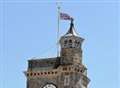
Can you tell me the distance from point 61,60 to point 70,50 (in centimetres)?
192

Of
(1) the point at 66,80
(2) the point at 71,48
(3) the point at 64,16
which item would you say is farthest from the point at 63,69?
(3) the point at 64,16

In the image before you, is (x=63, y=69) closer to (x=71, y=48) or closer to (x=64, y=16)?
(x=71, y=48)

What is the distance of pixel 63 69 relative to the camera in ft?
340

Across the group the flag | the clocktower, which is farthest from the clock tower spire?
the flag

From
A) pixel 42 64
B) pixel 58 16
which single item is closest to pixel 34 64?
pixel 42 64

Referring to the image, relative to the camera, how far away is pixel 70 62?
104 m

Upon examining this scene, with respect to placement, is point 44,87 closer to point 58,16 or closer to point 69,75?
point 69,75

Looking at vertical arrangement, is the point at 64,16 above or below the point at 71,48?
above

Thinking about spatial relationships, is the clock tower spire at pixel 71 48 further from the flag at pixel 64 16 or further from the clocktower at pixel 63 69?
the flag at pixel 64 16

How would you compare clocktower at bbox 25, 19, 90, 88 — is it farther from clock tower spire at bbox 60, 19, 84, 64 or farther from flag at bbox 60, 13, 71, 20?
flag at bbox 60, 13, 71, 20

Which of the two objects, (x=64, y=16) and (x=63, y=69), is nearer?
(x=63, y=69)

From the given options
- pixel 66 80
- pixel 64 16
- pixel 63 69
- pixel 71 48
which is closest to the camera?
pixel 66 80

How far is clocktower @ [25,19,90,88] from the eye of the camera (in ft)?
339

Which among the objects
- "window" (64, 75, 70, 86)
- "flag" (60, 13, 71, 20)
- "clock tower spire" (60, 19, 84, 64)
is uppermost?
"flag" (60, 13, 71, 20)
